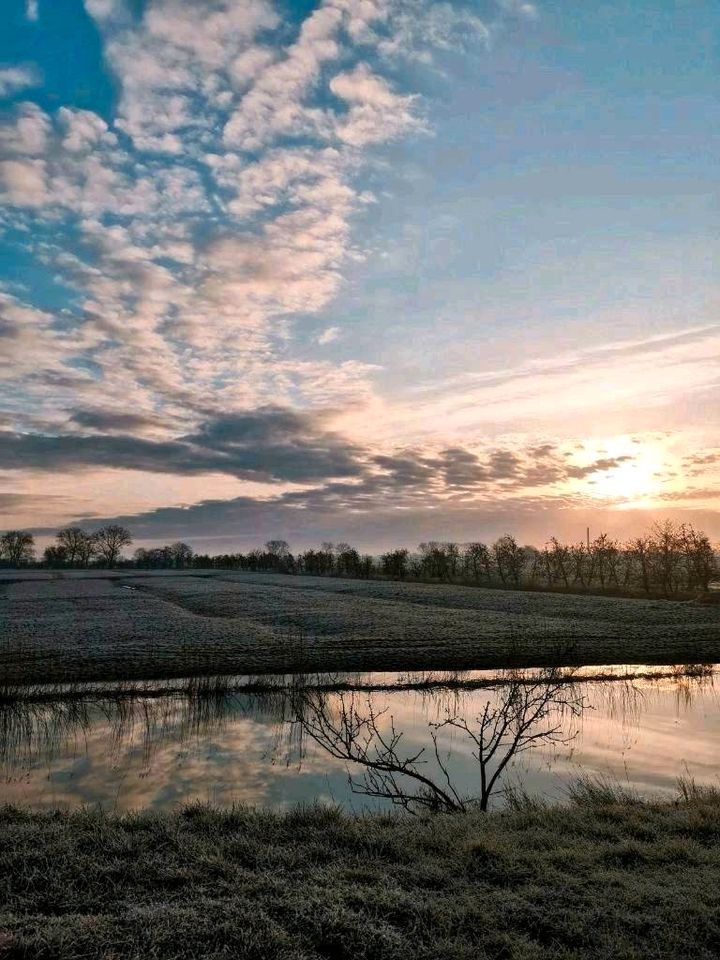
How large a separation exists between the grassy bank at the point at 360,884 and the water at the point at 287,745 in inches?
107

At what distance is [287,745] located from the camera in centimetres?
1780

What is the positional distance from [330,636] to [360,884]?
111 feet

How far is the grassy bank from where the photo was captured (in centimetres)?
727

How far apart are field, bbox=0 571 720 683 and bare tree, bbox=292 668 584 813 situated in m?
3.69

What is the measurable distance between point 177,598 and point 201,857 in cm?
6926

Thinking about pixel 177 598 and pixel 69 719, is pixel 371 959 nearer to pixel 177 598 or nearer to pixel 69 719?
pixel 69 719

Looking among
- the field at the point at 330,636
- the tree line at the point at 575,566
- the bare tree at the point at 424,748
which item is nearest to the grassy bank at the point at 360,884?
the bare tree at the point at 424,748

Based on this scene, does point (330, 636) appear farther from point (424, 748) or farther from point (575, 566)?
point (575, 566)

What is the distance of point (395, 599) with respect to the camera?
7456cm

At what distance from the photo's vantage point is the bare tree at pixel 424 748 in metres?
13.2

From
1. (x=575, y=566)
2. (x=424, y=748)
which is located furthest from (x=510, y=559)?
(x=424, y=748)

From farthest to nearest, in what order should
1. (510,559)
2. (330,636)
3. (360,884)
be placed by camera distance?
(510,559) → (330,636) → (360,884)

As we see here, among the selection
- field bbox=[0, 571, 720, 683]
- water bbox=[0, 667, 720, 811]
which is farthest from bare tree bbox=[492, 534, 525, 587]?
water bbox=[0, 667, 720, 811]

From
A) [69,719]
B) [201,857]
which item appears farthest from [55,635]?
[201,857]
